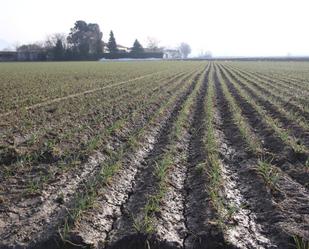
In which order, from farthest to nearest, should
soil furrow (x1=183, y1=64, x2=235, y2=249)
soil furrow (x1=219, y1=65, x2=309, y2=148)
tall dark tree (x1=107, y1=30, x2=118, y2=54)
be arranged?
tall dark tree (x1=107, y1=30, x2=118, y2=54)
soil furrow (x1=219, y1=65, x2=309, y2=148)
soil furrow (x1=183, y1=64, x2=235, y2=249)

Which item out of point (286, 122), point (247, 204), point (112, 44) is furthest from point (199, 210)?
point (112, 44)

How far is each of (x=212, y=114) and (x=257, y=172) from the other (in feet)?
20.0

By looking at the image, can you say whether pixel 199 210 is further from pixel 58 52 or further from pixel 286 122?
pixel 58 52

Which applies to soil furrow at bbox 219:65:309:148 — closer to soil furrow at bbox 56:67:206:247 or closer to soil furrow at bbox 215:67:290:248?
soil furrow at bbox 215:67:290:248

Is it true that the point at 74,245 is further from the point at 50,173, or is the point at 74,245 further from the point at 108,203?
the point at 50,173

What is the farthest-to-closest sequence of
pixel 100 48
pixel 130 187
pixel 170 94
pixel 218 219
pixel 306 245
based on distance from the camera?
pixel 100 48 → pixel 170 94 → pixel 130 187 → pixel 218 219 → pixel 306 245

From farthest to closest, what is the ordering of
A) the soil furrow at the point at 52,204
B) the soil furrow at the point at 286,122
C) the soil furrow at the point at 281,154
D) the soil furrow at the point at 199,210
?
the soil furrow at the point at 286,122, the soil furrow at the point at 281,154, the soil furrow at the point at 52,204, the soil furrow at the point at 199,210

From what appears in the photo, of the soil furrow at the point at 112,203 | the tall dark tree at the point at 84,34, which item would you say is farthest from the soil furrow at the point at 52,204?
the tall dark tree at the point at 84,34

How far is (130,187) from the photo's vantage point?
6469mm

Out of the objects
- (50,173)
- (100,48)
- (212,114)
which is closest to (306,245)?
(50,173)

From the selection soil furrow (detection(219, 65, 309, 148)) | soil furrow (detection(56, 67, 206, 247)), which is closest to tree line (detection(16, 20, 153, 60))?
soil furrow (detection(219, 65, 309, 148))

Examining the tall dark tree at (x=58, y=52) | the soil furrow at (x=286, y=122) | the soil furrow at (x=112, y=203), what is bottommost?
the tall dark tree at (x=58, y=52)

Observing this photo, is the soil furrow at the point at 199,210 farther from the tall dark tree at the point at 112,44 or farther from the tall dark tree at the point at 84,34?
the tall dark tree at the point at 112,44

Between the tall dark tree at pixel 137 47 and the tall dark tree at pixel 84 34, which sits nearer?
the tall dark tree at pixel 84 34
